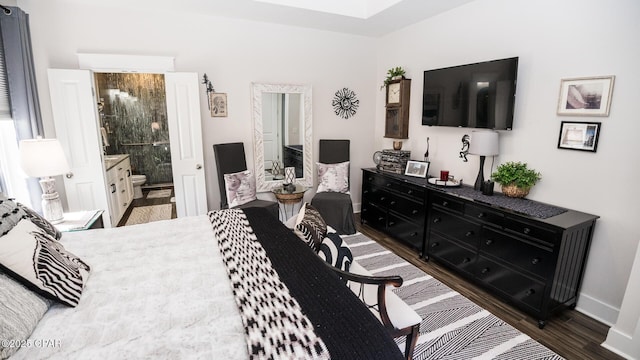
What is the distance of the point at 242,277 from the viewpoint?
164 cm

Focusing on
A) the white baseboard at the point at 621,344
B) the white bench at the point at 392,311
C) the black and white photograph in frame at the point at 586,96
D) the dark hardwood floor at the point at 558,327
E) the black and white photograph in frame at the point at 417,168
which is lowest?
the dark hardwood floor at the point at 558,327

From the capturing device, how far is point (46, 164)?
2.52 meters

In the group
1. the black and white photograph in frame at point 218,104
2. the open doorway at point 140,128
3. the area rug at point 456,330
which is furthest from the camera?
the open doorway at point 140,128

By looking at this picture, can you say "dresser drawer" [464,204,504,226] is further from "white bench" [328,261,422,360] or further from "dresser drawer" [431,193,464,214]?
"white bench" [328,261,422,360]

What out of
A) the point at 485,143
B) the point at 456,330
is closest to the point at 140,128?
the point at 485,143

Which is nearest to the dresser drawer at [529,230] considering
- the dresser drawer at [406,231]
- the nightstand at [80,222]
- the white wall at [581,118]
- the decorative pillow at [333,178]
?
the white wall at [581,118]

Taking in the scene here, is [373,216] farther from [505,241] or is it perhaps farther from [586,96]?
[586,96]

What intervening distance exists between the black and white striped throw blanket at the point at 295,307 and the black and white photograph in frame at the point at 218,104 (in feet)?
7.51

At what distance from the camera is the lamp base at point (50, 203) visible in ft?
8.64

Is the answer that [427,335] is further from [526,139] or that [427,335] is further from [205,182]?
[205,182]

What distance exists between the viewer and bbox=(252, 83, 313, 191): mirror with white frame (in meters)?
4.14

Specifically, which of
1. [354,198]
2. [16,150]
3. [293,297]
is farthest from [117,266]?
[354,198]

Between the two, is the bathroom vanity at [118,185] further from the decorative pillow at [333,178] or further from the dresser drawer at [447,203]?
the dresser drawer at [447,203]

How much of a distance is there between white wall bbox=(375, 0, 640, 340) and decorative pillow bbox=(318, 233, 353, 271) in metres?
1.96
